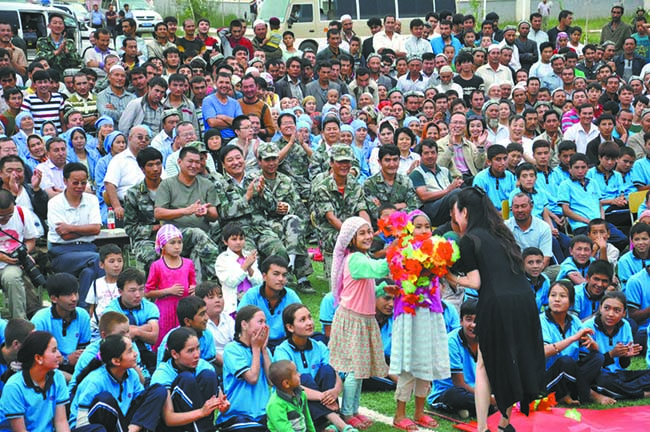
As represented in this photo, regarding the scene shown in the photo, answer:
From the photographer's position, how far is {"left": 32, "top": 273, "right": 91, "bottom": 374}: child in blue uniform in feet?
25.4

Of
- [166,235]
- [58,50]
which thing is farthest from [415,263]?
[58,50]

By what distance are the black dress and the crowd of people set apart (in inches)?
0.6

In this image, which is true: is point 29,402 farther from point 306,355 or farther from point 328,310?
point 328,310

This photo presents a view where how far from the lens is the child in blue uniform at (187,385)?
6.80 metres

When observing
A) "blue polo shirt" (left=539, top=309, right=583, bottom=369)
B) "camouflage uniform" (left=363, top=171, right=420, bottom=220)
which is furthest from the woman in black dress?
"camouflage uniform" (left=363, top=171, right=420, bottom=220)

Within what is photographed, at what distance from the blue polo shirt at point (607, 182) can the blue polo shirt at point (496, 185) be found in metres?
0.99

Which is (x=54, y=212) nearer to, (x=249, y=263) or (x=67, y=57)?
(x=249, y=263)

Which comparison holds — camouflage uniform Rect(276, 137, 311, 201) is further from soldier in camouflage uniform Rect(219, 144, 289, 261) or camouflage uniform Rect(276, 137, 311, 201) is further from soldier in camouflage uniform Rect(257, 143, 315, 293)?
soldier in camouflage uniform Rect(219, 144, 289, 261)

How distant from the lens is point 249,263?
8.96 meters

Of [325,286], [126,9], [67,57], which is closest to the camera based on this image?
[325,286]

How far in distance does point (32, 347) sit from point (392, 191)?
516cm

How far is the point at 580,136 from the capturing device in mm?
13852

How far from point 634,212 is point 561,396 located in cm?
413

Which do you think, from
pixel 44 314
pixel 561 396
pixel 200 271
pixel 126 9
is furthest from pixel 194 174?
pixel 126 9
